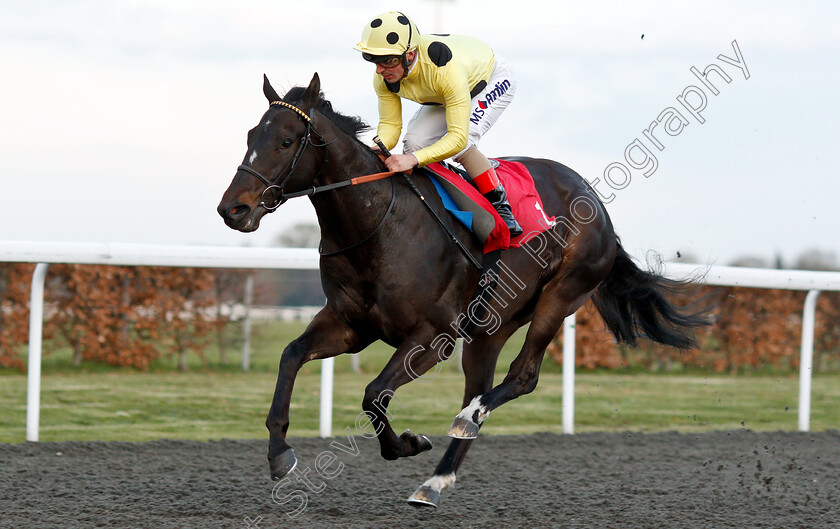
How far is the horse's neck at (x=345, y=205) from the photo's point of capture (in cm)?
345

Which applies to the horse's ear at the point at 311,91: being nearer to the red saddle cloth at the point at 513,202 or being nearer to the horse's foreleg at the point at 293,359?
the red saddle cloth at the point at 513,202

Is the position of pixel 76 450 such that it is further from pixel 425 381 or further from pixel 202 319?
pixel 425 381

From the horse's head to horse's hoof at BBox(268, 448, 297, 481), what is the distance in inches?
32.7

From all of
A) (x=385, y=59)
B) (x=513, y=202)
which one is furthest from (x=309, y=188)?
(x=513, y=202)

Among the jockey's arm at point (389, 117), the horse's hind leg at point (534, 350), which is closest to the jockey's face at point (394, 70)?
the jockey's arm at point (389, 117)

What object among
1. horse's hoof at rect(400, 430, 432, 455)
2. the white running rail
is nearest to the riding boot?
horse's hoof at rect(400, 430, 432, 455)

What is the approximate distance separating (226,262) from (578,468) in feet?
7.54

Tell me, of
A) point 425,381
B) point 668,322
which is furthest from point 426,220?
point 425,381

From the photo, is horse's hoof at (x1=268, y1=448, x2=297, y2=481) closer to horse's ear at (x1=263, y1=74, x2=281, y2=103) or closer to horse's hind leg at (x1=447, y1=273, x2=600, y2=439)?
horse's hind leg at (x1=447, y1=273, x2=600, y2=439)

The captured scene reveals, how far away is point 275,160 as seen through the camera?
10.4 ft

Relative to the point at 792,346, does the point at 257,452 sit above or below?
below

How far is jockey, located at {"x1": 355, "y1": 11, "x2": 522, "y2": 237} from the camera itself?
3494 mm

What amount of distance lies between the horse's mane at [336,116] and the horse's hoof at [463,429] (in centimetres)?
124

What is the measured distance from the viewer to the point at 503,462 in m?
5.09
